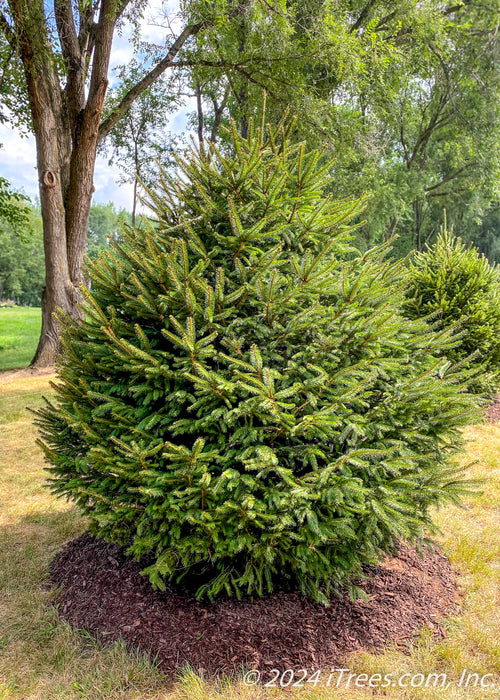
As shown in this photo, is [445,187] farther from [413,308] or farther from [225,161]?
[225,161]

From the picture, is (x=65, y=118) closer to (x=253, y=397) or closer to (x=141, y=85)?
(x=141, y=85)

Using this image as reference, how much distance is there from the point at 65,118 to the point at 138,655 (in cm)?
1200

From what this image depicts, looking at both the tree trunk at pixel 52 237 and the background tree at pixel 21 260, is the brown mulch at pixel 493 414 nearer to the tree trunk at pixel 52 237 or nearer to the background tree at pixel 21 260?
the tree trunk at pixel 52 237

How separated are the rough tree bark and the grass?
7.38m

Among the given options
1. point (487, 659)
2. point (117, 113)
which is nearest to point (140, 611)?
point (487, 659)

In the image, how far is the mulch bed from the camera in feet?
8.34

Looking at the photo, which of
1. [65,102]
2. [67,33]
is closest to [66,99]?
[65,102]

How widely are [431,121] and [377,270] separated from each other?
2443 centimetres

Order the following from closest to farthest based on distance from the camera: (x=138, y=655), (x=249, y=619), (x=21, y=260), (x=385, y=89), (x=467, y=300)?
(x=138, y=655) → (x=249, y=619) → (x=467, y=300) → (x=385, y=89) → (x=21, y=260)

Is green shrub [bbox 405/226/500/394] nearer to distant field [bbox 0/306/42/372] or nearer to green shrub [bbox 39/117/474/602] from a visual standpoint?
green shrub [bbox 39/117/474/602]

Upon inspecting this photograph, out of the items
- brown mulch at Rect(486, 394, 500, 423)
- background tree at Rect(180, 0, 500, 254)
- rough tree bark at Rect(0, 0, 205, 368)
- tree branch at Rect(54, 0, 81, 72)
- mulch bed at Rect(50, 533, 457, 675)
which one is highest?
background tree at Rect(180, 0, 500, 254)

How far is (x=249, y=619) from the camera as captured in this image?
269 cm

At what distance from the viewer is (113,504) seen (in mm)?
2654

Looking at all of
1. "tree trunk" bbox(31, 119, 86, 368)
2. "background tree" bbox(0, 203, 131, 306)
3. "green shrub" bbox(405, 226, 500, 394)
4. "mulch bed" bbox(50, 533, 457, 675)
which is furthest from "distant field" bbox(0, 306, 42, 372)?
"background tree" bbox(0, 203, 131, 306)
